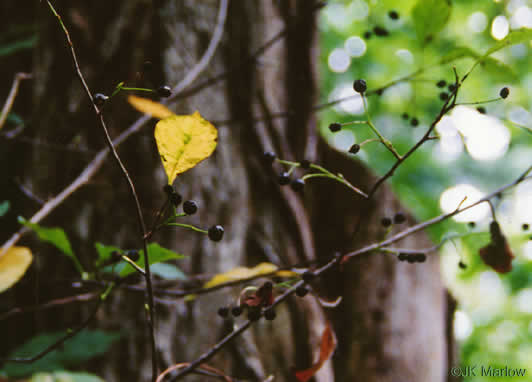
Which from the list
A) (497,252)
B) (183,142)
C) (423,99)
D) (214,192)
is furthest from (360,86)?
(423,99)

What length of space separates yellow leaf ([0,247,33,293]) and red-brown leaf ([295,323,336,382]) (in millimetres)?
361

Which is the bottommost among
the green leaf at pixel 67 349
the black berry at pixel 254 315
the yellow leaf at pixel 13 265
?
the green leaf at pixel 67 349

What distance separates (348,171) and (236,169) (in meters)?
0.45

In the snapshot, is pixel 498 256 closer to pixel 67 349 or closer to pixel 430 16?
pixel 430 16

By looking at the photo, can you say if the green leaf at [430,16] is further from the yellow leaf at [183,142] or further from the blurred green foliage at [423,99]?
the blurred green foliage at [423,99]

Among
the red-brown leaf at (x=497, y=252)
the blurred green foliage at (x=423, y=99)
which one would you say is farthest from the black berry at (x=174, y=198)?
the blurred green foliage at (x=423, y=99)

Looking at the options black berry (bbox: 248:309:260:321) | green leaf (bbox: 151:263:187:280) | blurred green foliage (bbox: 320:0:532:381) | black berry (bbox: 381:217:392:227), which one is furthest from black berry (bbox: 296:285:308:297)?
blurred green foliage (bbox: 320:0:532:381)

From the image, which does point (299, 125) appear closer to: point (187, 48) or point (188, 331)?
point (187, 48)

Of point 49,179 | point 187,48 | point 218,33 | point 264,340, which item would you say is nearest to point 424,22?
point 218,33

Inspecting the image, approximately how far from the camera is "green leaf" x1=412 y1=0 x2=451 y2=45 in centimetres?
60

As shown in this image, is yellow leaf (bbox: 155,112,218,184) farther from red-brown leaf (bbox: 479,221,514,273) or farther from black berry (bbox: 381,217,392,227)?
red-brown leaf (bbox: 479,221,514,273)

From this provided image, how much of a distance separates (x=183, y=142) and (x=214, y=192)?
0.58 meters

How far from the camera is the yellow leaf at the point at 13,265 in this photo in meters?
0.40

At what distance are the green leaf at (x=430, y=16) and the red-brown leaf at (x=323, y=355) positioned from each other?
1.66ft
